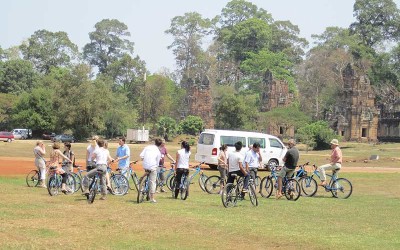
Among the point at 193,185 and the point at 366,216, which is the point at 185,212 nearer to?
the point at 366,216

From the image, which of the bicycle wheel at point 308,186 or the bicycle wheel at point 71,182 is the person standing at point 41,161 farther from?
the bicycle wheel at point 308,186

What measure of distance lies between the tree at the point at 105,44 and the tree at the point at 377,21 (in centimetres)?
4329

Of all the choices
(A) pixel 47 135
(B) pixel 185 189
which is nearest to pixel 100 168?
(B) pixel 185 189

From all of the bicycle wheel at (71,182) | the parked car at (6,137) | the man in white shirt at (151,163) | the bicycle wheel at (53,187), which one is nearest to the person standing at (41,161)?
the bicycle wheel at (71,182)

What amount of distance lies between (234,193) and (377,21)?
96.4 m

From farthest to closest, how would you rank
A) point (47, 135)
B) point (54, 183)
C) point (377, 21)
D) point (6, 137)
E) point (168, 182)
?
point (377, 21)
point (47, 135)
point (6, 137)
point (168, 182)
point (54, 183)

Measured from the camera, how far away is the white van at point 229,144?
1207 inches

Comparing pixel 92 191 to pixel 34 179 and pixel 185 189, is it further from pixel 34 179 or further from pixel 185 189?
pixel 34 179

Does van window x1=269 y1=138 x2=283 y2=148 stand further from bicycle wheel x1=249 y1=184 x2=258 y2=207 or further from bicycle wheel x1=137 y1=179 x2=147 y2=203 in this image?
bicycle wheel x1=137 y1=179 x2=147 y2=203

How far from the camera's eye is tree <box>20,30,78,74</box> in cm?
11438

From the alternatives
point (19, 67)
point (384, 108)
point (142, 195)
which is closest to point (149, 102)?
point (19, 67)

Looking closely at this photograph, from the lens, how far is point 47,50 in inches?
4500

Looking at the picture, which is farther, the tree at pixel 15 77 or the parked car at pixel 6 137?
the tree at pixel 15 77

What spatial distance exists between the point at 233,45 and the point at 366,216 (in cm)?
10406
